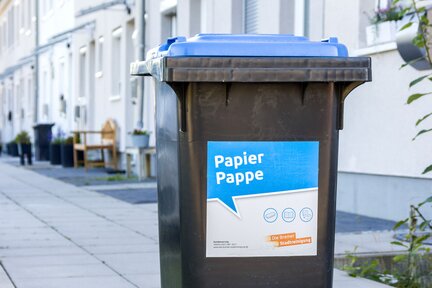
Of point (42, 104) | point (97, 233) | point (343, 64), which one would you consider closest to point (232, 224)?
point (343, 64)

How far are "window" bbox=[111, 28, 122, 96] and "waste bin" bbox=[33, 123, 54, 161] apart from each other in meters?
5.45

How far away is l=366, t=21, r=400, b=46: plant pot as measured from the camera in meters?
10.3

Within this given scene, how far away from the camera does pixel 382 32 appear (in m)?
10.5

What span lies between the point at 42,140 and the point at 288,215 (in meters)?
24.4

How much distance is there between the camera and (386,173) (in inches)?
406

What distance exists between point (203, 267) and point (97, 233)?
15.8ft

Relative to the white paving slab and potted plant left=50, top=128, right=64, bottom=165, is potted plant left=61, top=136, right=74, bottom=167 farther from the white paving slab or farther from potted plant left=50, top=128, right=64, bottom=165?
the white paving slab

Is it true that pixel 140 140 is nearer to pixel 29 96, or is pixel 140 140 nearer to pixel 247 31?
pixel 247 31

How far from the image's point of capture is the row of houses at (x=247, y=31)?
10094 mm

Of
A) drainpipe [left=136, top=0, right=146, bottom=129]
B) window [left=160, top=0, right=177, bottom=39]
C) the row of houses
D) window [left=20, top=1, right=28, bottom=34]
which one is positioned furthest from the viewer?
window [left=20, top=1, right=28, bottom=34]

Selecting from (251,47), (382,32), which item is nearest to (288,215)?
(251,47)

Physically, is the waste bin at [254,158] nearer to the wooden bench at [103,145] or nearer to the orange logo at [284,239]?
the orange logo at [284,239]

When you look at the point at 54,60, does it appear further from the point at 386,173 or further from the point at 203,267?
the point at 203,267

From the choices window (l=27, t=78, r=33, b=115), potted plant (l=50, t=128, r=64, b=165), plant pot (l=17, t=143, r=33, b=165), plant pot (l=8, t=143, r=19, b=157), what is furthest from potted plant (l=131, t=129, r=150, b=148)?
window (l=27, t=78, r=33, b=115)
